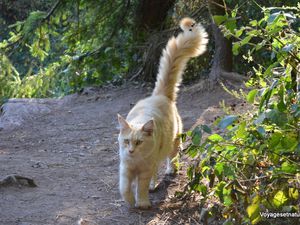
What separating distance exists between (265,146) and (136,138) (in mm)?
1649

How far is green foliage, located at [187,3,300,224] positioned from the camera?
9.43 ft

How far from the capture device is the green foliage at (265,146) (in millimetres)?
2873

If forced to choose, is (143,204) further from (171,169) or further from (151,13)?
(151,13)

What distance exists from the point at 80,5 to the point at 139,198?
600cm

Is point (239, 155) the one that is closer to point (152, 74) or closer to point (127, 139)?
point (127, 139)

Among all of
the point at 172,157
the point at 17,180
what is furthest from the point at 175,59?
the point at 17,180

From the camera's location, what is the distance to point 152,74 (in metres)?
9.73

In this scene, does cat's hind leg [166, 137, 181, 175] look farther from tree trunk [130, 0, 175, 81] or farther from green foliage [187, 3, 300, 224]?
tree trunk [130, 0, 175, 81]

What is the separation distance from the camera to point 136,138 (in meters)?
4.48

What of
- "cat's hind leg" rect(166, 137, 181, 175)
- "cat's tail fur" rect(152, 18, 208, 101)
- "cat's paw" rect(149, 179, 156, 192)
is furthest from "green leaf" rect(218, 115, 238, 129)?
"cat's tail fur" rect(152, 18, 208, 101)

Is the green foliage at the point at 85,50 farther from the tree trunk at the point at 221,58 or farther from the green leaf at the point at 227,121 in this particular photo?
the green leaf at the point at 227,121

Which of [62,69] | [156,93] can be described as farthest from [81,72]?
[156,93]

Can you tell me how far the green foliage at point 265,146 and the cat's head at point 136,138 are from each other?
1080 millimetres

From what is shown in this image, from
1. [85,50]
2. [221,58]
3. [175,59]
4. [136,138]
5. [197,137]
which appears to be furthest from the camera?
[85,50]
